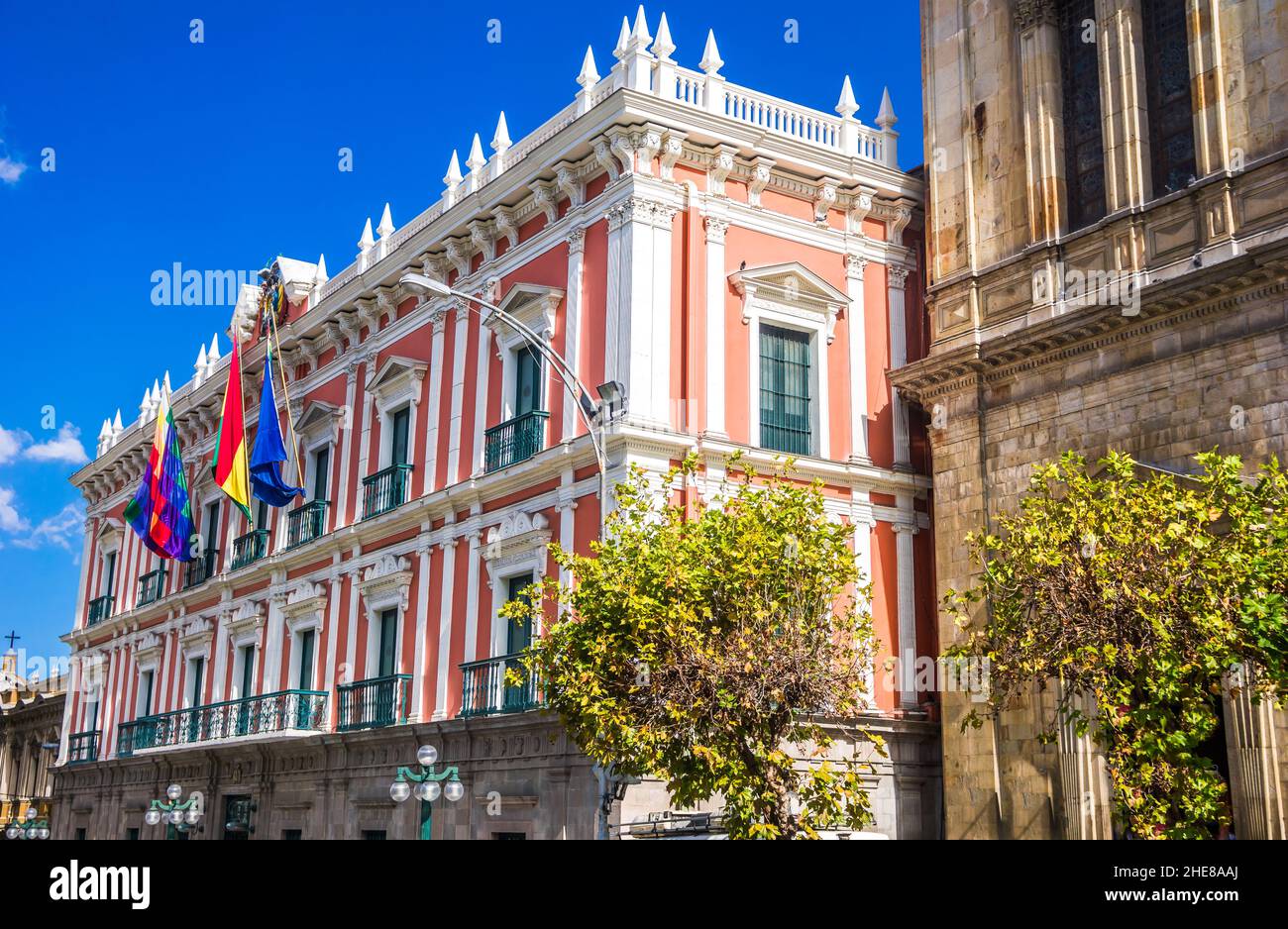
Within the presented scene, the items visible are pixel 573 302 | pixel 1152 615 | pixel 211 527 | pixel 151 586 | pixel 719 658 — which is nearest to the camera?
pixel 1152 615

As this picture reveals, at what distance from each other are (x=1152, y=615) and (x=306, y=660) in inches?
691

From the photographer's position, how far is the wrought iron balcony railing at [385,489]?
77.2ft

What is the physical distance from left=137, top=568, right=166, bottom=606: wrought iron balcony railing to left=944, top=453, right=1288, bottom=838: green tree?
24.6 metres

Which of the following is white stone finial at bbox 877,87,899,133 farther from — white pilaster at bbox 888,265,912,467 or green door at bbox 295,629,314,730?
green door at bbox 295,629,314,730

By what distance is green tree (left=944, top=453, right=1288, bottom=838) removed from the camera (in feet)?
38.3

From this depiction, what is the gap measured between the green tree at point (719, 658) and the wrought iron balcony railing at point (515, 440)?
223 inches

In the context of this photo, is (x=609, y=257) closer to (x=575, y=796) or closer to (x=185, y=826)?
(x=575, y=796)

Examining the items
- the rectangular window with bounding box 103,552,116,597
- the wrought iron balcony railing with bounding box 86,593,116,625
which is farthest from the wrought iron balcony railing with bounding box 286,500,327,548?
the rectangular window with bounding box 103,552,116,597

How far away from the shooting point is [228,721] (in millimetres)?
27016

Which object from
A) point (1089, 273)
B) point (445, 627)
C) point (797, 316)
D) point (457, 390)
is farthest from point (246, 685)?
point (1089, 273)

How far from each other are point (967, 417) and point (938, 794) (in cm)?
539

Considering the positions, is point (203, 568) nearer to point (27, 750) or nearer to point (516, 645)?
point (516, 645)
